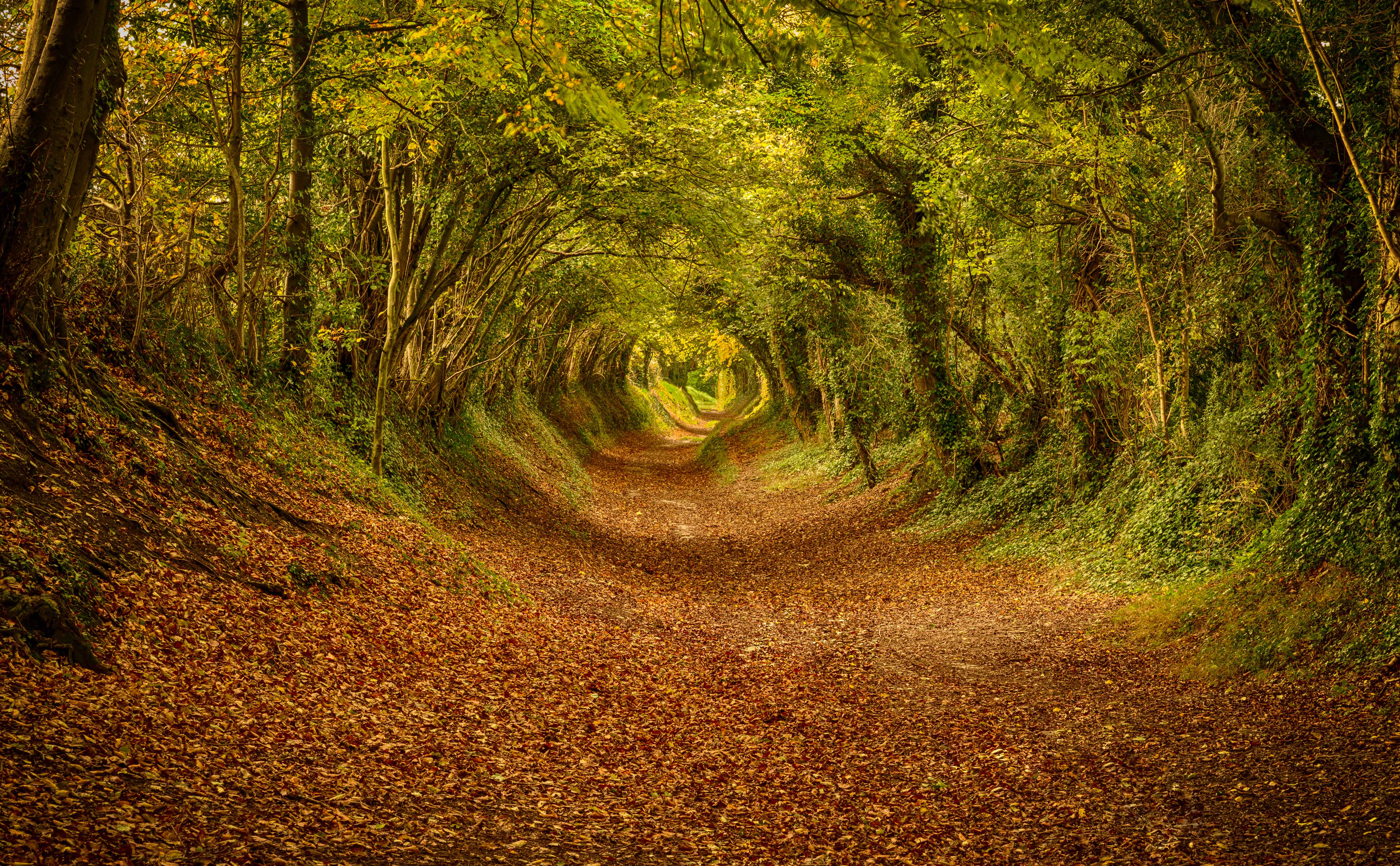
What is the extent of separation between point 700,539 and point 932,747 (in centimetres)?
1411

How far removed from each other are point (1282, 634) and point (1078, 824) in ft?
12.6

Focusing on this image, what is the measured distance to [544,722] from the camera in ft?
27.7

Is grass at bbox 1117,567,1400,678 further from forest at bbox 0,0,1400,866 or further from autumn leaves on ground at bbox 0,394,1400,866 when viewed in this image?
autumn leaves on ground at bbox 0,394,1400,866

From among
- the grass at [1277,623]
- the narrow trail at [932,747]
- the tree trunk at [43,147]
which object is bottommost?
the narrow trail at [932,747]

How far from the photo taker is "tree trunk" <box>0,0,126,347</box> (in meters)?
7.69

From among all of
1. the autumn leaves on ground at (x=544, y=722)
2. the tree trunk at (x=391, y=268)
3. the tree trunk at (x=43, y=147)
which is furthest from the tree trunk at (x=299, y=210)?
the tree trunk at (x=43, y=147)

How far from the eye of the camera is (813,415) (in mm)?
37406

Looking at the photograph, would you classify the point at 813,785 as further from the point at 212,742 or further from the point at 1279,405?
the point at 1279,405

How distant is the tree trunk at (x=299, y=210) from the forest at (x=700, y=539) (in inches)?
2.8

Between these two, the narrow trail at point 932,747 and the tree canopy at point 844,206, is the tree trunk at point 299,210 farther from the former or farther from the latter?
the narrow trail at point 932,747

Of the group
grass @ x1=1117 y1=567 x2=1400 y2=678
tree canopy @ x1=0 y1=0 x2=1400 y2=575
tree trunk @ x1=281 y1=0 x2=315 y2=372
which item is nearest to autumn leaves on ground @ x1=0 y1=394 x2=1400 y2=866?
grass @ x1=1117 y1=567 x2=1400 y2=678

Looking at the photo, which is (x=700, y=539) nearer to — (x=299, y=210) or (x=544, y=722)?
(x=299, y=210)

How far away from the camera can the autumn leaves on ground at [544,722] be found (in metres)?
5.23

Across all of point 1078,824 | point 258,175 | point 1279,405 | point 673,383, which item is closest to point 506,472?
point 258,175
